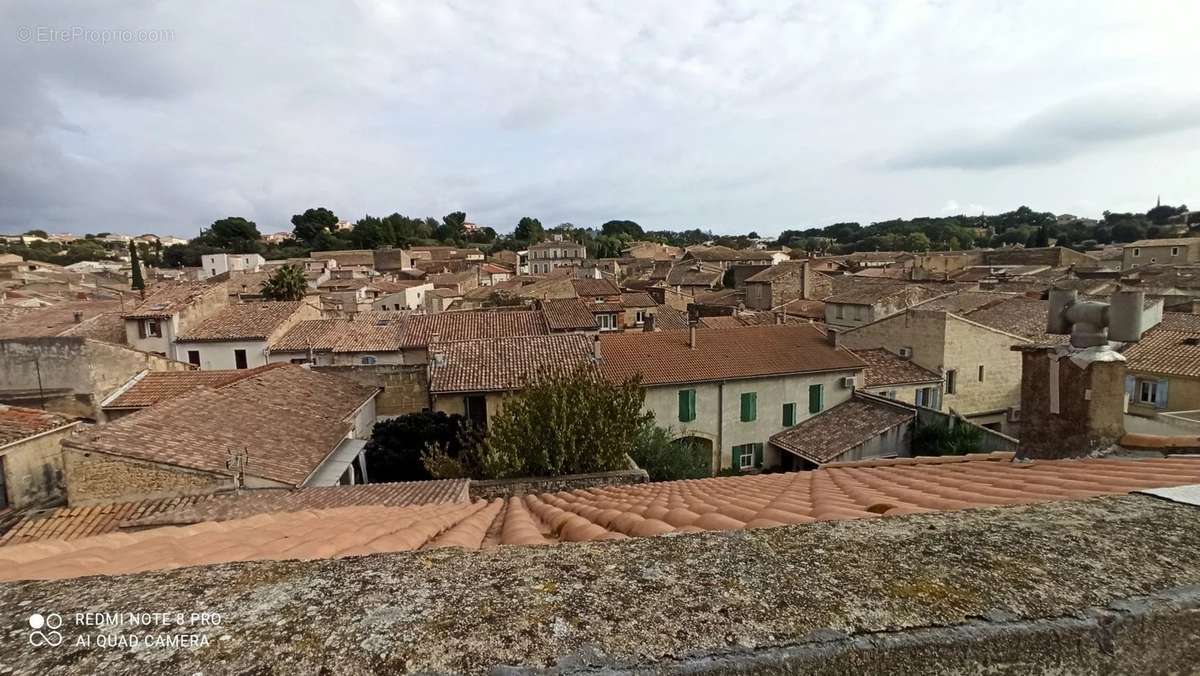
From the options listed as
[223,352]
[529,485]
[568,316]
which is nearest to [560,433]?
[529,485]

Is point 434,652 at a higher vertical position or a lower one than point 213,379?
higher

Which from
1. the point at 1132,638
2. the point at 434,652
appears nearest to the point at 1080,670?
the point at 1132,638

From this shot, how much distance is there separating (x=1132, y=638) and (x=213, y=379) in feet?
73.9

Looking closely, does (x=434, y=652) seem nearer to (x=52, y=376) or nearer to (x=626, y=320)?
(x=52, y=376)

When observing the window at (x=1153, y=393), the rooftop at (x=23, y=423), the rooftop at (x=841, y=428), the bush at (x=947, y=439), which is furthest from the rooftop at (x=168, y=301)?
the window at (x=1153, y=393)

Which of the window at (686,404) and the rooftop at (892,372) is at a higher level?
the rooftop at (892,372)

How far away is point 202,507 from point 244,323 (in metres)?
22.4

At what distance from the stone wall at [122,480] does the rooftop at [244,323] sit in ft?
61.1

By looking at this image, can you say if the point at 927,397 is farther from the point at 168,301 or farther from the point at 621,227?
the point at 621,227

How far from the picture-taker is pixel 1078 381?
575 centimetres

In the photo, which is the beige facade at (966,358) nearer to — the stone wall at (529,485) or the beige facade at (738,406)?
the beige facade at (738,406)

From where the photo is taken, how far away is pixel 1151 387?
1962 centimetres

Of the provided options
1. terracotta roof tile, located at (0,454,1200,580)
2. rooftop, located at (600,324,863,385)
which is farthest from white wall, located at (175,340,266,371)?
terracotta roof tile, located at (0,454,1200,580)

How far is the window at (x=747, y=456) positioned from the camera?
2245 cm
